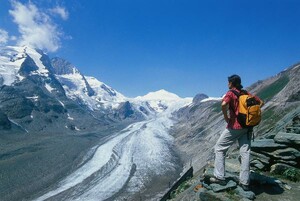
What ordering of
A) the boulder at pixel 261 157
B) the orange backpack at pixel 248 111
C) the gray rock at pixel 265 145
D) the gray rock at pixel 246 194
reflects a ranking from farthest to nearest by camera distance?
the boulder at pixel 261 157, the gray rock at pixel 265 145, the gray rock at pixel 246 194, the orange backpack at pixel 248 111

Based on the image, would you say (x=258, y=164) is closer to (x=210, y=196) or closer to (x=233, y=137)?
(x=233, y=137)

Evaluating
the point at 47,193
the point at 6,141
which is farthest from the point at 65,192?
the point at 6,141

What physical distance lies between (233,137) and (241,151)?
0.54m

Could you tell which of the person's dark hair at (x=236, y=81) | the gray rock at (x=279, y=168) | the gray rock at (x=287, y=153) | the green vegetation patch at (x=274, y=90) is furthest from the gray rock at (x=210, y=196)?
the green vegetation patch at (x=274, y=90)

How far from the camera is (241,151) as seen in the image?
1073 cm

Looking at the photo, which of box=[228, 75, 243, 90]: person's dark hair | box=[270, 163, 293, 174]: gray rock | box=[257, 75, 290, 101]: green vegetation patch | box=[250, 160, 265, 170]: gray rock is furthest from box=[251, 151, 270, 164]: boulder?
box=[257, 75, 290, 101]: green vegetation patch

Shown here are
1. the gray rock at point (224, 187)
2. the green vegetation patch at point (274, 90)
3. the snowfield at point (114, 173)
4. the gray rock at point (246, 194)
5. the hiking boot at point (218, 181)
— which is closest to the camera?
the gray rock at point (246, 194)

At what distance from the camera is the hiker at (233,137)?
10.5m

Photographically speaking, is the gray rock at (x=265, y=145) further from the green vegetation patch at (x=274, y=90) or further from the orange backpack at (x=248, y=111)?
the green vegetation patch at (x=274, y=90)

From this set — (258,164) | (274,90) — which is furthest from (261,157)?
(274,90)

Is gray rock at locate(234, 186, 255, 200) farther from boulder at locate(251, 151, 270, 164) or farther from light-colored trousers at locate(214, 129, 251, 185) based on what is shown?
boulder at locate(251, 151, 270, 164)

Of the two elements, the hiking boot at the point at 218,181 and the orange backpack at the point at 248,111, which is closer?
the orange backpack at the point at 248,111

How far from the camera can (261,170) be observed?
45.0 feet

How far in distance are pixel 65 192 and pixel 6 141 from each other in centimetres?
9064
